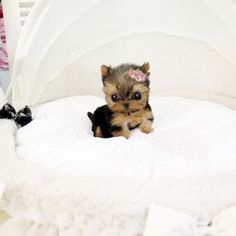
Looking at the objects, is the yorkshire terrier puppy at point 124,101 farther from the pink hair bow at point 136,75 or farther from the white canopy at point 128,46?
the white canopy at point 128,46

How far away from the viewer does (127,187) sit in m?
0.74

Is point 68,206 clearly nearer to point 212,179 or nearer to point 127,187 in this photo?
point 127,187

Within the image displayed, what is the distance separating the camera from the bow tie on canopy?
0.63 metres

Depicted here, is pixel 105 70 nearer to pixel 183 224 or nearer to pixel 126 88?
pixel 126 88

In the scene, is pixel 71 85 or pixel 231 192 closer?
Result: pixel 231 192

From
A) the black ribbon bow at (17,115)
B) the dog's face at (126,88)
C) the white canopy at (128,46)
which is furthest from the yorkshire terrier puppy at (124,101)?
the white canopy at (128,46)

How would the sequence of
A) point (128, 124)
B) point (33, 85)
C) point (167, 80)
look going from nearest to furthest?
point (128, 124)
point (33, 85)
point (167, 80)

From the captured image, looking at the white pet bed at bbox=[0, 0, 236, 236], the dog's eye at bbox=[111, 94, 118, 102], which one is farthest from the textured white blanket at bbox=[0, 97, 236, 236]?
the dog's eye at bbox=[111, 94, 118, 102]

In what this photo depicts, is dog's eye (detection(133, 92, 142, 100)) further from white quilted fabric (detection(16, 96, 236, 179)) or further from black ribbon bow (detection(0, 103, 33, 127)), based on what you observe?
black ribbon bow (detection(0, 103, 33, 127))

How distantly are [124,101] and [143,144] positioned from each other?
127 mm

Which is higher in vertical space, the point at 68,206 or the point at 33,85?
the point at 33,85

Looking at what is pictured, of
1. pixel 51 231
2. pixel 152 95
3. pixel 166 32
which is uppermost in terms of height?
pixel 166 32

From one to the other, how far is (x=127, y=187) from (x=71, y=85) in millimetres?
866

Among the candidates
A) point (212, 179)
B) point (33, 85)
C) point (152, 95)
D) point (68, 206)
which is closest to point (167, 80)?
point (152, 95)
